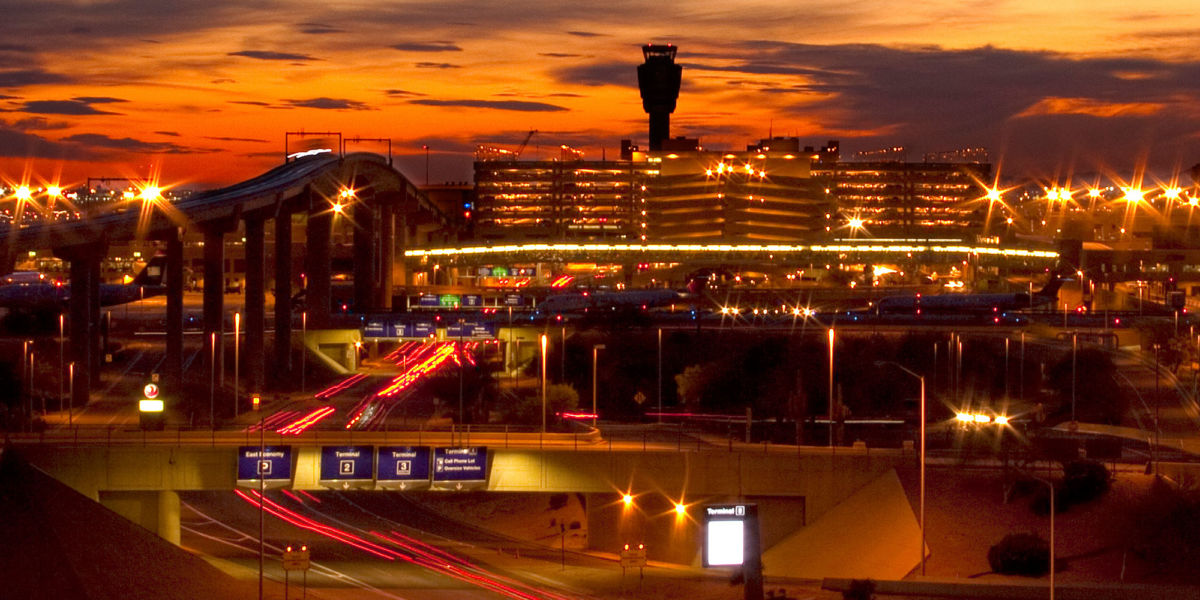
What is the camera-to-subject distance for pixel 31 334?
100 metres

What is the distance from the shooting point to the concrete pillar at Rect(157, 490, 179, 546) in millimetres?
50188

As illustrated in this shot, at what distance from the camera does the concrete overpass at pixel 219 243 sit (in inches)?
2857

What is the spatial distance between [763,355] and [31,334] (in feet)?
159

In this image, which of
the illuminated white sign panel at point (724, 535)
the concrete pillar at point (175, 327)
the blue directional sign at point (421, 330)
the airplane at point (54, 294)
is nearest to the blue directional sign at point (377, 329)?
the blue directional sign at point (421, 330)

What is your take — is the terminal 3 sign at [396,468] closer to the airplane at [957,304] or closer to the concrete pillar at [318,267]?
the concrete pillar at [318,267]

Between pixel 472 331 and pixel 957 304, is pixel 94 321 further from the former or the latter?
pixel 957 304

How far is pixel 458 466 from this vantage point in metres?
49.9

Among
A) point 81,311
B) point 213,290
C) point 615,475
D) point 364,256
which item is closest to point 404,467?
point 615,475

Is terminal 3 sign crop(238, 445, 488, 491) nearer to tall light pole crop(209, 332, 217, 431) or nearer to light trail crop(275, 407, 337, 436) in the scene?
tall light pole crop(209, 332, 217, 431)

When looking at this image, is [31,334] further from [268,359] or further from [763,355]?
[763,355]

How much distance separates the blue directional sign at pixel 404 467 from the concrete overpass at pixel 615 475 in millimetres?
2061

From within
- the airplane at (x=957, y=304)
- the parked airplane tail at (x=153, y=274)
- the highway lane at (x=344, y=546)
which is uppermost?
the parked airplane tail at (x=153, y=274)

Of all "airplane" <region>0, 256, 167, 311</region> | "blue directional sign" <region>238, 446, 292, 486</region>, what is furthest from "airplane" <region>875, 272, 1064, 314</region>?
"blue directional sign" <region>238, 446, 292, 486</region>

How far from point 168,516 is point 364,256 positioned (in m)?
68.7
